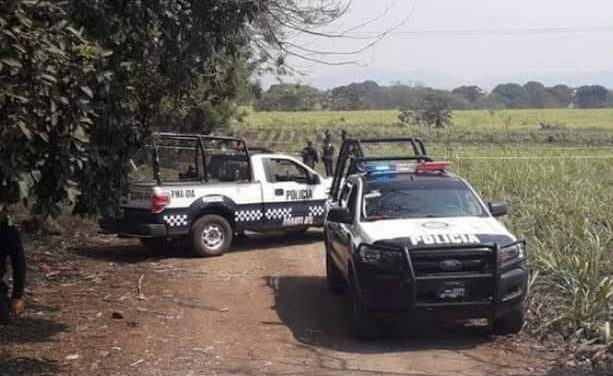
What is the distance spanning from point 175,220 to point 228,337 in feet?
18.9

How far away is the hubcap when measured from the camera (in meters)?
15.7

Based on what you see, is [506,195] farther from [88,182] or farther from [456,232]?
[88,182]

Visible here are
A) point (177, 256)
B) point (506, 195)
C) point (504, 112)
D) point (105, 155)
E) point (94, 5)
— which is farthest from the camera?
point (504, 112)

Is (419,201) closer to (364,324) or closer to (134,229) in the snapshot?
(364,324)

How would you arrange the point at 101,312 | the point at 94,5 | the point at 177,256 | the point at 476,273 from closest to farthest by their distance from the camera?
1. the point at 94,5
2. the point at 476,273
3. the point at 101,312
4. the point at 177,256

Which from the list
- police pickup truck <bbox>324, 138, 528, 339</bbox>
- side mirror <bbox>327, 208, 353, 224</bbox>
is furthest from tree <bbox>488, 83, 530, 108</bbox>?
police pickup truck <bbox>324, 138, 528, 339</bbox>

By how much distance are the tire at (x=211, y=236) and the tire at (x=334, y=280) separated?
3.66m

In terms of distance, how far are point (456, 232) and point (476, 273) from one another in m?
0.54

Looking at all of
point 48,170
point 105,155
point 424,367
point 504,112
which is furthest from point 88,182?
point 504,112

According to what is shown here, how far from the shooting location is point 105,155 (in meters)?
7.80

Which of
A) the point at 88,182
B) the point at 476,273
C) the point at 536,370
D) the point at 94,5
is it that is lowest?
the point at 536,370

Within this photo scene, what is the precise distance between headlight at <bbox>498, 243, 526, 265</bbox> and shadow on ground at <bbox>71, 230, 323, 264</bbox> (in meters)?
7.49

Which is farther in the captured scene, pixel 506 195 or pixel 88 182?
pixel 506 195

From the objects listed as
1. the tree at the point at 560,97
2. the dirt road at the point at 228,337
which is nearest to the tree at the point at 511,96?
the tree at the point at 560,97
